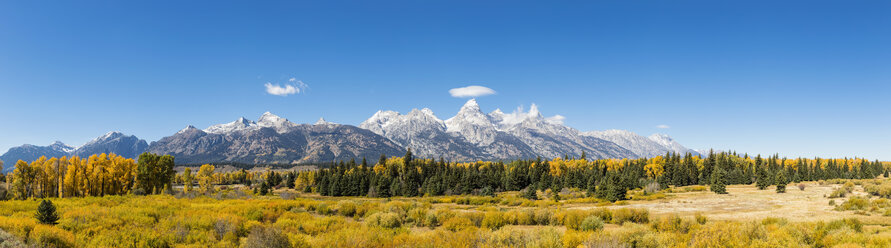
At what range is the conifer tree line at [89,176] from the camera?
168 feet

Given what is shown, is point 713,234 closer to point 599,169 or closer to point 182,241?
point 182,241

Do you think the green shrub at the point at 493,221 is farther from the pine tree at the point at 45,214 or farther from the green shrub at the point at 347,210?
the pine tree at the point at 45,214

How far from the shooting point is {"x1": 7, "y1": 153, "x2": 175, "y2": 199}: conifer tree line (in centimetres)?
5106

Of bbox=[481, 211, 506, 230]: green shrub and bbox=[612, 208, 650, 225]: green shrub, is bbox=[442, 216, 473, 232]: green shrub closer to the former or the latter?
bbox=[481, 211, 506, 230]: green shrub

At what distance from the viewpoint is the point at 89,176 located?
169 feet

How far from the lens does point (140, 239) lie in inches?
512

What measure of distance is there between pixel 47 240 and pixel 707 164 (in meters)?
136

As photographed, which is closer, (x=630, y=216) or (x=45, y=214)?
(x=45, y=214)

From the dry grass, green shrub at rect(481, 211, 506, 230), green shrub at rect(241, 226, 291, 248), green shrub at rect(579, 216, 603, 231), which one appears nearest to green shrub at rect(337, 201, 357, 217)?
green shrub at rect(481, 211, 506, 230)

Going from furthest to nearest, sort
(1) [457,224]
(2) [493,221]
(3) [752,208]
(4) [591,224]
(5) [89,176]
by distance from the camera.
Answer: (5) [89,176], (3) [752,208], (2) [493,221], (1) [457,224], (4) [591,224]

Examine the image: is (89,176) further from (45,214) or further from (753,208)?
(753,208)

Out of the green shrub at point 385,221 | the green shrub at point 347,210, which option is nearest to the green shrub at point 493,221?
the green shrub at point 385,221

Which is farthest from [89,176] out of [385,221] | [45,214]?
[385,221]

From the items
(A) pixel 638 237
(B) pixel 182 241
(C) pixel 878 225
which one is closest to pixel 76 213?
(B) pixel 182 241
